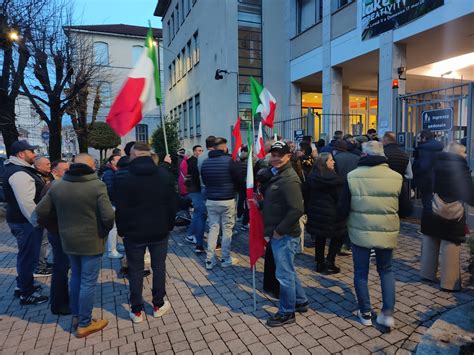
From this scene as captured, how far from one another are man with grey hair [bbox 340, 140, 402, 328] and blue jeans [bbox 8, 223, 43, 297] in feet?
12.8

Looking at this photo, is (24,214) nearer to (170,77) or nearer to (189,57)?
(189,57)

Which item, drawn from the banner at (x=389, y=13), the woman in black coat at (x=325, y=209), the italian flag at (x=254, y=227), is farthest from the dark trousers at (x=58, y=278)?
the banner at (x=389, y=13)

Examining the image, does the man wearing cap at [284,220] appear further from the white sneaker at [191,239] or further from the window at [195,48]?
the window at [195,48]

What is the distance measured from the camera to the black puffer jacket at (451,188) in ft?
12.8

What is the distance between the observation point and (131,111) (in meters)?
4.08

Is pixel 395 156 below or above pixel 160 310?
above

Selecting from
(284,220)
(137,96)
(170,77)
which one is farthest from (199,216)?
(170,77)

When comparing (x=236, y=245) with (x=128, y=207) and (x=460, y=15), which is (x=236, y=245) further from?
(x=460, y=15)

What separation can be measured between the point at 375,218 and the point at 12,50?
40.2ft

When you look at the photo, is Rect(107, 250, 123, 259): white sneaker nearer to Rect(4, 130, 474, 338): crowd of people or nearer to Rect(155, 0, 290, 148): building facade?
Rect(4, 130, 474, 338): crowd of people

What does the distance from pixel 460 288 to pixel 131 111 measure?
459 cm

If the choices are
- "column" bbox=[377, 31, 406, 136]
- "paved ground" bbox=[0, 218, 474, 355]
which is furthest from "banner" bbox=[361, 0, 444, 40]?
"paved ground" bbox=[0, 218, 474, 355]

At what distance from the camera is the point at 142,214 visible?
11.8 feet

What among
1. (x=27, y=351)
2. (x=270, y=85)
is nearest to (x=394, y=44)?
(x=270, y=85)
